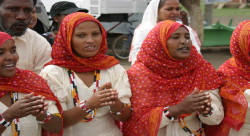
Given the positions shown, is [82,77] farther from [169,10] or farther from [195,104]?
[169,10]

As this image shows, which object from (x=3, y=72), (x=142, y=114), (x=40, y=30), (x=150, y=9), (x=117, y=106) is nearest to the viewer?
(x=3, y=72)

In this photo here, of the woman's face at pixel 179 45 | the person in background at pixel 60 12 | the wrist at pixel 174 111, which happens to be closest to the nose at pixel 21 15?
the woman's face at pixel 179 45

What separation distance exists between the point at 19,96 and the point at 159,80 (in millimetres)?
1165

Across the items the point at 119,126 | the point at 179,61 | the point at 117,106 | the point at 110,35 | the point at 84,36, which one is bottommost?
the point at 110,35

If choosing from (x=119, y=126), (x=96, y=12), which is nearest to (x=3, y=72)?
(x=119, y=126)

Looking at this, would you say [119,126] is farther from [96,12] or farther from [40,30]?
[96,12]

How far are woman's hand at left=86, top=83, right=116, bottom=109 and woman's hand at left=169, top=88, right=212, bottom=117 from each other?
56 centimetres

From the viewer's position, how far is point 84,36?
3.12m

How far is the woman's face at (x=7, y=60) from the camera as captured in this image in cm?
273

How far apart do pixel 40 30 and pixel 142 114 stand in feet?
9.94

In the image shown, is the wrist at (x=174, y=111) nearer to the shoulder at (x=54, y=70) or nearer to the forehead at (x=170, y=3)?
the shoulder at (x=54, y=70)

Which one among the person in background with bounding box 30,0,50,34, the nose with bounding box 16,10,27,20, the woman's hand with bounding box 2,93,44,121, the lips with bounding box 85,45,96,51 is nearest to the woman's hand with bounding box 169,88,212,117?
the lips with bounding box 85,45,96,51

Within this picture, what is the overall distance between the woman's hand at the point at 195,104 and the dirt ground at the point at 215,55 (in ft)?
26.9

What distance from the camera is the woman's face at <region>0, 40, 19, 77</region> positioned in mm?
2734
